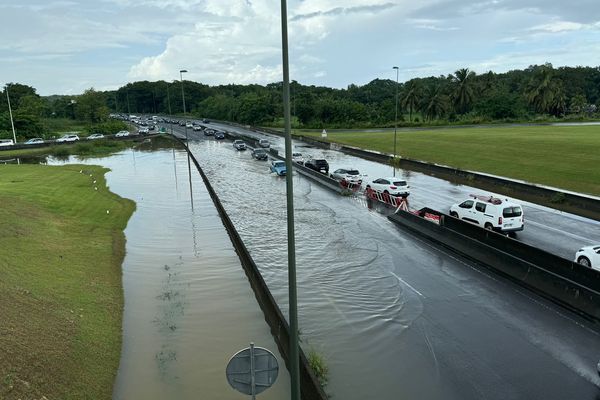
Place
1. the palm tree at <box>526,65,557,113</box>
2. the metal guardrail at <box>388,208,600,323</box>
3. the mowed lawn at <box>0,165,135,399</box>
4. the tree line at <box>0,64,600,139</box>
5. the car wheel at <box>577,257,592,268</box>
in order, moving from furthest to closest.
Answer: the palm tree at <box>526,65,557,113</box>
the tree line at <box>0,64,600,139</box>
the car wheel at <box>577,257,592,268</box>
the metal guardrail at <box>388,208,600,323</box>
the mowed lawn at <box>0,165,135,399</box>

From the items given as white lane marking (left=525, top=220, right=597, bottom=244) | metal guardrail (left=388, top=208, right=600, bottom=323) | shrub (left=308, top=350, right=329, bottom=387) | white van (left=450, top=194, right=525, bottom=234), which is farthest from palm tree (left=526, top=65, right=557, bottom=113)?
shrub (left=308, top=350, right=329, bottom=387)

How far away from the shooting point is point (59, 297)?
53.7 feet

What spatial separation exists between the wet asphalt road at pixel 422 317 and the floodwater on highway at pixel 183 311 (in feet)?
5.22

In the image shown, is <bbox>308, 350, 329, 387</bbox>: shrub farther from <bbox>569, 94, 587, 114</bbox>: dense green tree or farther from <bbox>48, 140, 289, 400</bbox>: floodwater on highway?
<bbox>569, 94, 587, 114</bbox>: dense green tree

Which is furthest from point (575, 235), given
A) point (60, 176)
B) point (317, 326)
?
point (60, 176)

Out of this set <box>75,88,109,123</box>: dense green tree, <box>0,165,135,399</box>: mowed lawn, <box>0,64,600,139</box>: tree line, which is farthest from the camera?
<box>75,88,109,123</box>: dense green tree

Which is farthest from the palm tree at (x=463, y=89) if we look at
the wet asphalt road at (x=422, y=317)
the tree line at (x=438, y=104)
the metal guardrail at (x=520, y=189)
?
the wet asphalt road at (x=422, y=317)

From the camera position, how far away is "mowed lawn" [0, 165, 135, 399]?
454 inches

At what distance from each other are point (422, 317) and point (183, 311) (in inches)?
341

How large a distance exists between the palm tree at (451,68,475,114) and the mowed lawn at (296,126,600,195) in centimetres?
4213

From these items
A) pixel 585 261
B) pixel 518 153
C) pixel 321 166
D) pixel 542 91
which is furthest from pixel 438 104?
pixel 585 261

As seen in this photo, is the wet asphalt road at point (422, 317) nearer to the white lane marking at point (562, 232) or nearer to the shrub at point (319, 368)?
the white lane marking at point (562, 232)

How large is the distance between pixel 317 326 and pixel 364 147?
5603 centimetres

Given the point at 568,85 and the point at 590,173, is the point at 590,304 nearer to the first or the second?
the point at 590,173
